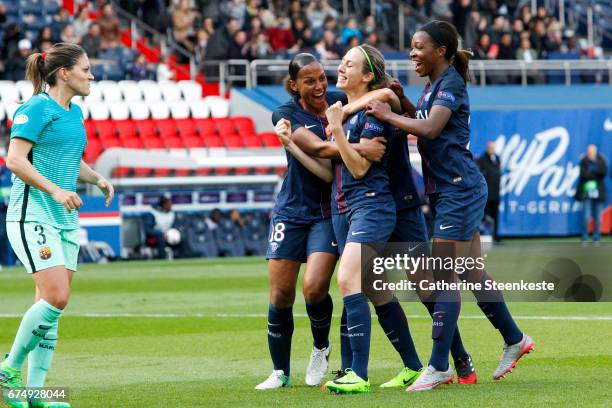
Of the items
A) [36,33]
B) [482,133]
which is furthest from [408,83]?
[36,33]

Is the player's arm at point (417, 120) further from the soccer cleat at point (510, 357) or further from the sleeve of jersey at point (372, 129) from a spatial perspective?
the soccer cleat at point (510, 357)

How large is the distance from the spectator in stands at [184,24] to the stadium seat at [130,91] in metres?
2.74

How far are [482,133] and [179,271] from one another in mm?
9112

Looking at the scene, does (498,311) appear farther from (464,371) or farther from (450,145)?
(450,145)

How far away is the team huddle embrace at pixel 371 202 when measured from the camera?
7.88m

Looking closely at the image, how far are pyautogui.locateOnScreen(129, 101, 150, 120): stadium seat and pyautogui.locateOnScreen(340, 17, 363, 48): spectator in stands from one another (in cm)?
532

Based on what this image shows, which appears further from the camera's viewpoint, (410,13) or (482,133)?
(410,13)

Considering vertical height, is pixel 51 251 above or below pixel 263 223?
above

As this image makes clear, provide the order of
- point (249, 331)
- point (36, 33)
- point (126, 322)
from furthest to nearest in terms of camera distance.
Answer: point (36, 33) → point (126, 322) → point (249, 331)

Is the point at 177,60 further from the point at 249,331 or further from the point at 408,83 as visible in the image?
the point at 249,331

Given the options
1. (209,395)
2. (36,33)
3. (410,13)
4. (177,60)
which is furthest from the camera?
(410,13)

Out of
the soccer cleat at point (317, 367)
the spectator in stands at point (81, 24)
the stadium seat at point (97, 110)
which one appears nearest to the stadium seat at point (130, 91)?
the stadium seat at point (97, 110)

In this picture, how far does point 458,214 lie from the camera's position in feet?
26.1

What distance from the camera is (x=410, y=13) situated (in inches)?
1330
